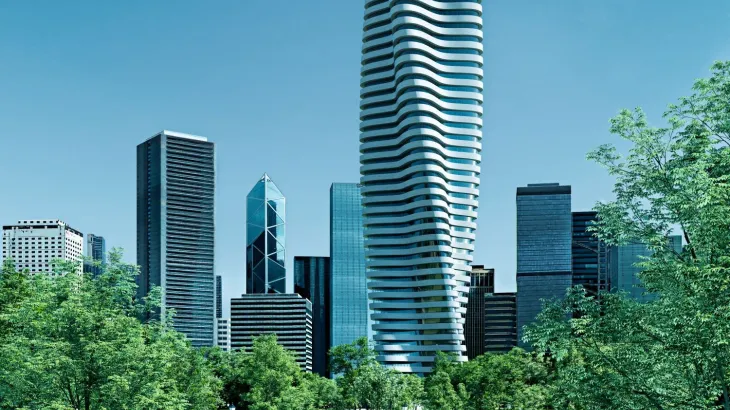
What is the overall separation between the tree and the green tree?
2366 cm

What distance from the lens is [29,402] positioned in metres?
50.0

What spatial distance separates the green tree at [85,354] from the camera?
4747cm

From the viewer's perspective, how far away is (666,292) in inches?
1357

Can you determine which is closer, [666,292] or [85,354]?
[666,292]

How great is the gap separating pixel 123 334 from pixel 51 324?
432 cm

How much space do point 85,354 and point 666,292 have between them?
108 feet

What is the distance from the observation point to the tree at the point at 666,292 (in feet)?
104

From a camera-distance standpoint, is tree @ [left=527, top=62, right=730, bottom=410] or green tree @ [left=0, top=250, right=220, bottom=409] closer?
tree @ [left=527, top=62, right=730, bottom=410]

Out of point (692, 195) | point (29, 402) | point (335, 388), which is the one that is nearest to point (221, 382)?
point (335, 388)

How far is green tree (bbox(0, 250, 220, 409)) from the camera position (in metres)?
47.5

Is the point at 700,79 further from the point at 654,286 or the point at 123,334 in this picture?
the point at 123,334

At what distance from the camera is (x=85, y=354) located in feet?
157

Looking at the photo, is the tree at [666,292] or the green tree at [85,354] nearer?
the tree at [666,292]

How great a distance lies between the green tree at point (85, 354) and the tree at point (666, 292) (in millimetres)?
23658
